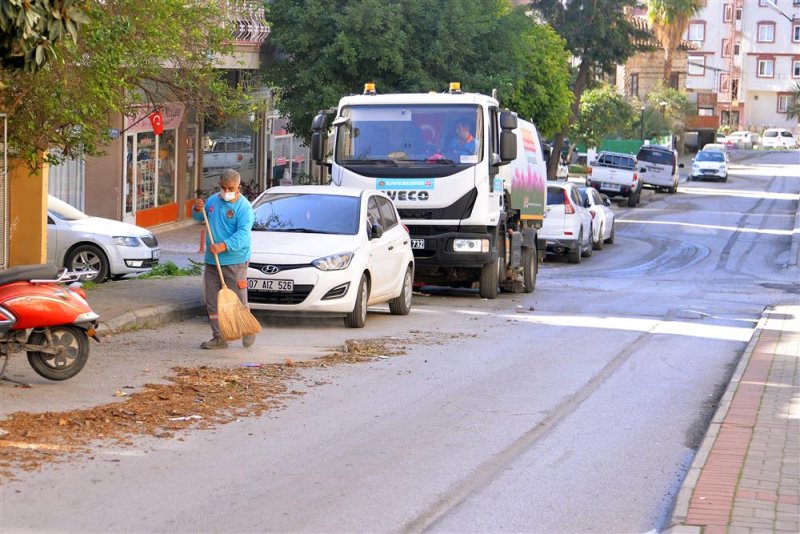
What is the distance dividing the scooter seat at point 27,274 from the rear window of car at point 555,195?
18968 mm

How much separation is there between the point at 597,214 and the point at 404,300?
1610 cm

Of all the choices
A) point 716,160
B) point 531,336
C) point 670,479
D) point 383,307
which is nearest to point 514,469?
point 670,479

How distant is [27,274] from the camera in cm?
964

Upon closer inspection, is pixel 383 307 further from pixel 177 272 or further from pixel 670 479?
pixel 670 479

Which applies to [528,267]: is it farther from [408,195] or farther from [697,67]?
[697,67]

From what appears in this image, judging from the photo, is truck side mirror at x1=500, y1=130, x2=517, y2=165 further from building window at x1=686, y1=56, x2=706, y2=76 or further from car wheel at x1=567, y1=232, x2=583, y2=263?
building window at x1=686, y1=56, x2=706, y2=76

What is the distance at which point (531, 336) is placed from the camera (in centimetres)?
1476

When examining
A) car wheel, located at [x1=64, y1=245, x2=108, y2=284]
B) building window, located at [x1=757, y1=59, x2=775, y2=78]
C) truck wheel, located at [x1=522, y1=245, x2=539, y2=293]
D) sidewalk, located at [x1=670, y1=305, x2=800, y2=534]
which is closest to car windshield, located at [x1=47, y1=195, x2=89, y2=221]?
car wheel, located at [x1=64, y1=245, x2=108, y2=284]

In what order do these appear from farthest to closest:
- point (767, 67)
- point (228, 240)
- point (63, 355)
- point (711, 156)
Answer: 1. point (767, 67)
2. point (711, 156)
3. point (228, 240)
4. point (63, 355)

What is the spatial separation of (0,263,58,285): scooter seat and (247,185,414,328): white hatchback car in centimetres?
422

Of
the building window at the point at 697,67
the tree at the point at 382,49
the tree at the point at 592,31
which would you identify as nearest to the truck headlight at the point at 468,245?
the tree at the point at 382,49

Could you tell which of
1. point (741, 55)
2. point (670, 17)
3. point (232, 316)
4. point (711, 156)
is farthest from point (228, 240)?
point (741, 55)

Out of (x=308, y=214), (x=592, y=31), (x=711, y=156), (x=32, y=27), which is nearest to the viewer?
(x=32, y=27)

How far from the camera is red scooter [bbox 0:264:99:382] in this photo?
9477 mm
